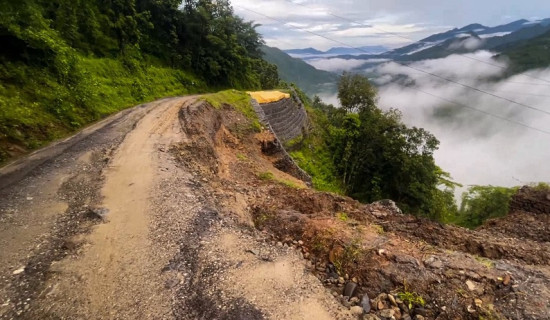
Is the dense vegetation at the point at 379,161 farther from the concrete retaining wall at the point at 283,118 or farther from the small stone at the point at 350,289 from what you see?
the small stone at the point at 350,289

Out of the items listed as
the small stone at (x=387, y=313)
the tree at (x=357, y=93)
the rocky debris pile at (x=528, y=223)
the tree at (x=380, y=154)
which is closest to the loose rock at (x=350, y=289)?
the small stone at (x=387, y=313)

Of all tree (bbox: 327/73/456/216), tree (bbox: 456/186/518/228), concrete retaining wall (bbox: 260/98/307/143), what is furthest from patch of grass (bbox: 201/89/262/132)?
tree (bbox: 456/186/518/228)

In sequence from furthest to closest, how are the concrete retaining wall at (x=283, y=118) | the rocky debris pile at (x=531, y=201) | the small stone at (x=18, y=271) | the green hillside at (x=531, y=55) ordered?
1. the green hillside at (x=531, y=55)
2. the concrete retaining wall at (x=283, y=118)
3. the rocky debris pile at (x=531, y=201)
4. the small stone at (x=18, y=271)

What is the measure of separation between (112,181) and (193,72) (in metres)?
33.1

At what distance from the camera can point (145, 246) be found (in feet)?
21.4

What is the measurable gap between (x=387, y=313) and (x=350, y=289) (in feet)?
2.48

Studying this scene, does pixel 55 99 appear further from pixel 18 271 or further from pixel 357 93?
pixel 357 93

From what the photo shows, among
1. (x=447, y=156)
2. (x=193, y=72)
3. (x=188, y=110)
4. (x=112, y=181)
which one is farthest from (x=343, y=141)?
(x=447, y=156)

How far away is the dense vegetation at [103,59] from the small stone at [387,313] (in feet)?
38.9

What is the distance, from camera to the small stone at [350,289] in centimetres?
605

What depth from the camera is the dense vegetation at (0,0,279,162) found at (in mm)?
13555

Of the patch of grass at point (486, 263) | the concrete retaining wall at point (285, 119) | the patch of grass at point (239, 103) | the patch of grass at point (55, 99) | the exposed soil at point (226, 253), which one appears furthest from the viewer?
the concrete retaining wall at point (285, 119)

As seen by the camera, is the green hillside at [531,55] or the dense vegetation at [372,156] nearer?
the dense vegetation at [372,156]

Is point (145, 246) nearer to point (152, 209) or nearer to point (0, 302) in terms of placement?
point (152, 209)
